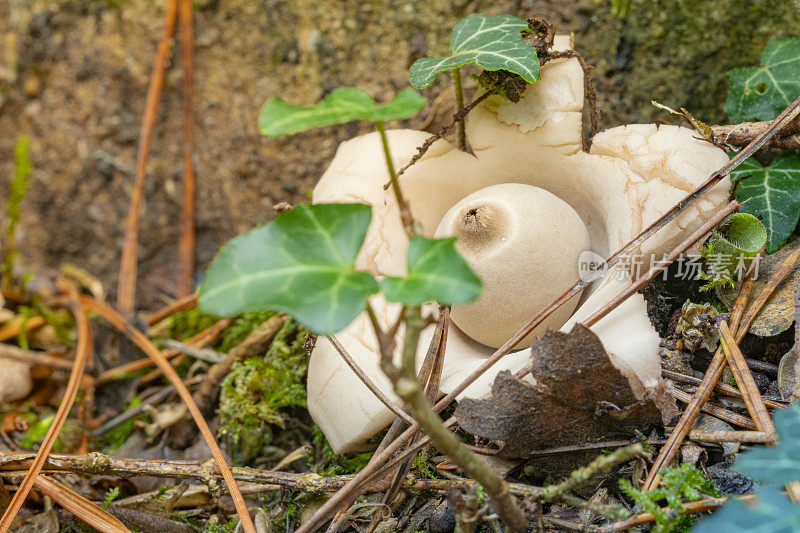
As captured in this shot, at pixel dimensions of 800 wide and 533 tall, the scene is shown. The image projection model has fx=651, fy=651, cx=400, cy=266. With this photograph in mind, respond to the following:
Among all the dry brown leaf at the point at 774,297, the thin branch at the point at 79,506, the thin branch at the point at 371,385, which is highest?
the dry brown leaf at the point at 774,297

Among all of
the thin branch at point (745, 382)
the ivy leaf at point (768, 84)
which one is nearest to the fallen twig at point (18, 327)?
the thin branch at point (745, 382)

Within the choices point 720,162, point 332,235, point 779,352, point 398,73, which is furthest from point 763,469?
point 398,73

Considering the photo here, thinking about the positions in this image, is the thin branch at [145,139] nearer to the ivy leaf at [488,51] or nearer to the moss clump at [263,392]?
the moss clump at [263,392]

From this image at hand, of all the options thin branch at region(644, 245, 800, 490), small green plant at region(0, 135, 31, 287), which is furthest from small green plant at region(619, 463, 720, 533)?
small green plant at region(0, 135, 31, 287)

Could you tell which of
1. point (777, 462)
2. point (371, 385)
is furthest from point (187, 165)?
point (777, 462)

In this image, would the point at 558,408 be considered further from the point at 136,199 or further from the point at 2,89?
the point at 2,89

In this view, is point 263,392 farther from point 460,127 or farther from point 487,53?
point 487,53

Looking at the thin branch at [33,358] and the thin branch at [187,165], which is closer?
the thin branch at [33,358]
